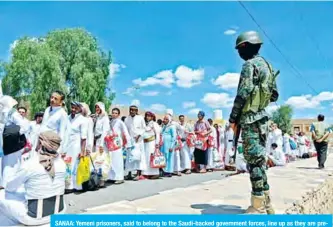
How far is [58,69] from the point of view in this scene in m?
26.2

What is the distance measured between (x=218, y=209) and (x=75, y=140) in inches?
113

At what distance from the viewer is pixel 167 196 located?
5.17m

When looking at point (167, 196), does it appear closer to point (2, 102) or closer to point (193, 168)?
point (2, 102)

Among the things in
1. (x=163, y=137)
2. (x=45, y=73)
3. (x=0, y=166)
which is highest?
(x=45, y=73)

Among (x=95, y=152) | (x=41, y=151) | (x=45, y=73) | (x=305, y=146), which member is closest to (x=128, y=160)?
(x=95, y=152)

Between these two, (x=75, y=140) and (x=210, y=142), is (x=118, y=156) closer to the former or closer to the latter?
(x=75, y=140)

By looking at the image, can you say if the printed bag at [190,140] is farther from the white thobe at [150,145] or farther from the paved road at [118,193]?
the paved road at [118,193]

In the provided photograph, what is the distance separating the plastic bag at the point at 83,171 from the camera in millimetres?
6094

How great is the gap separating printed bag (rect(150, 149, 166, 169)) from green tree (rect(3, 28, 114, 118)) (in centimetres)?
1857

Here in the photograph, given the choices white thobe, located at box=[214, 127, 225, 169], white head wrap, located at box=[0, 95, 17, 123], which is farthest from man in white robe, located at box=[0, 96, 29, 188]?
white thobe, located at box=[214, 127, 225, 169]

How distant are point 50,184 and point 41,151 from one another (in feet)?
1.13

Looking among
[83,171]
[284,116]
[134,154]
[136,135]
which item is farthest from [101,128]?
[284,116]

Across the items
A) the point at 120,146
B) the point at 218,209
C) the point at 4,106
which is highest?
the point at 4,106

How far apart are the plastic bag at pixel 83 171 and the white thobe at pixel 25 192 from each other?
259 cm
